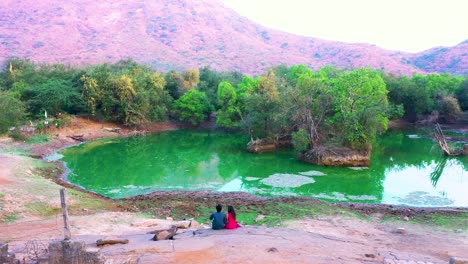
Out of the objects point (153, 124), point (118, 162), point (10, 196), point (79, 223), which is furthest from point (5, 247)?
point (153, 124)

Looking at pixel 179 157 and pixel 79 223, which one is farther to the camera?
pixel 179 157

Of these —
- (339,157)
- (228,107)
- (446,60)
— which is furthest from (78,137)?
(446,60)

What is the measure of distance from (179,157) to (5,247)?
86.4 feet

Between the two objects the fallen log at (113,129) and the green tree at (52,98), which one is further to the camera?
the fallen log at (113,129)

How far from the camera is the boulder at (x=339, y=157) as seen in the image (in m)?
29.9

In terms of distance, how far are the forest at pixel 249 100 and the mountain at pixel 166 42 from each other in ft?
136

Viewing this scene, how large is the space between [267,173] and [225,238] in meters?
16.8

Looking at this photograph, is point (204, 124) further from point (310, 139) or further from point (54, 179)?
point (54, 179)

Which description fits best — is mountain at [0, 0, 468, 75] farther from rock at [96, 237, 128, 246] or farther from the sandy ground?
rock at [96, 237, 128, 246]

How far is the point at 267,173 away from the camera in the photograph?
28.3 metres

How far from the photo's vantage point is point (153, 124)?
54250mm

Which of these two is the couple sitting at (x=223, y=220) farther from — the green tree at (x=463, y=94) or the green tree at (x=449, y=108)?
the green tree at (x=463, y=94)

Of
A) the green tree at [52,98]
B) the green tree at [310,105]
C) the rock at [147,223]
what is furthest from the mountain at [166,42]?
the rock at [147,223]

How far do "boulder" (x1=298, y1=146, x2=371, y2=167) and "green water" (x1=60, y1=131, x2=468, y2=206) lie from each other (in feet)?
3.22
